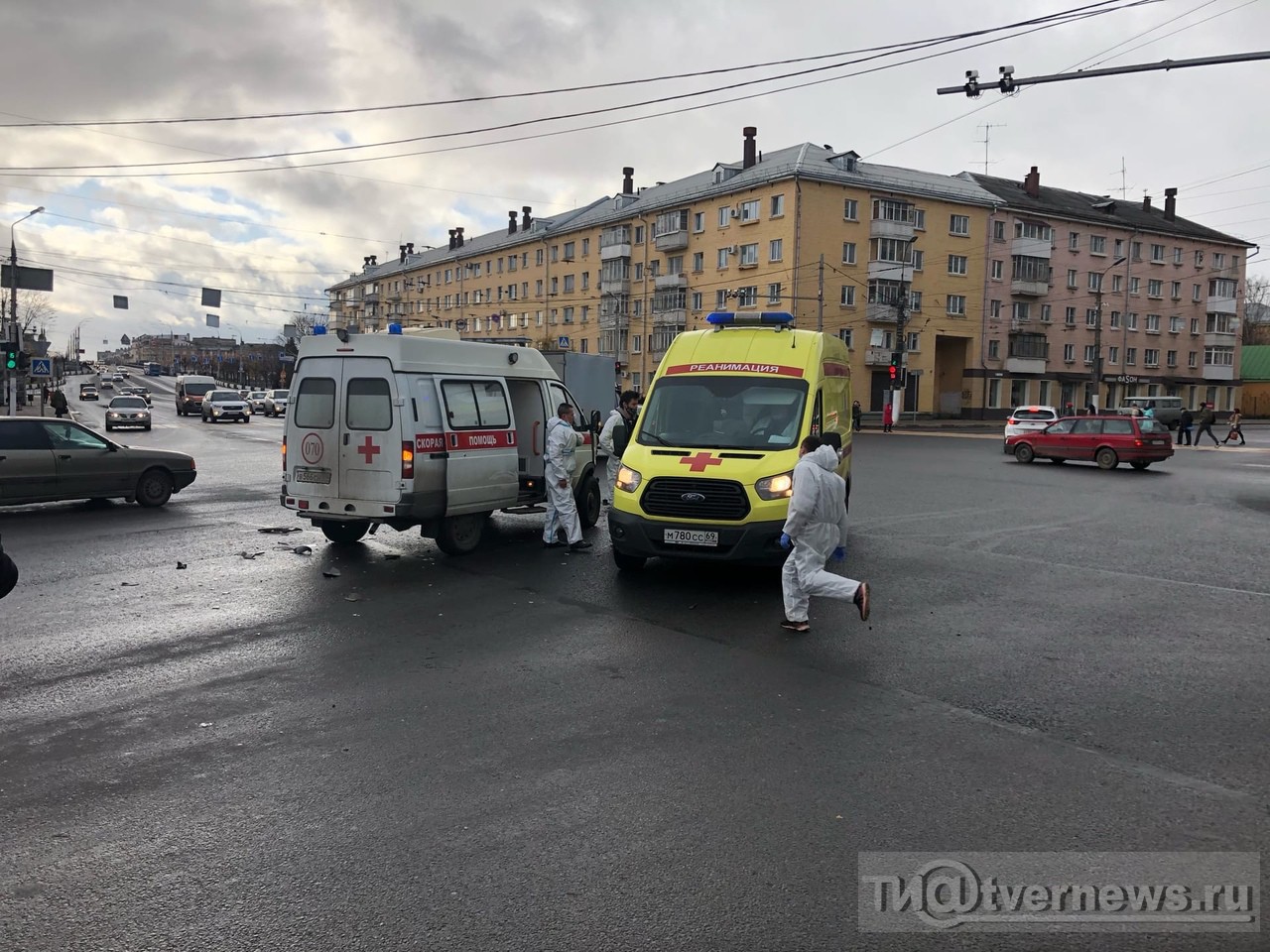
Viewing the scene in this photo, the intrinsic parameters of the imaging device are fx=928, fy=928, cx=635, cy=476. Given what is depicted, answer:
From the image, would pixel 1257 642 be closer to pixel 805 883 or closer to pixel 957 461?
pixel 805 883

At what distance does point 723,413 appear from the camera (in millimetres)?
9828

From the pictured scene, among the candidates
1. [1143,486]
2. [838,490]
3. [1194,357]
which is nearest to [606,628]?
[838,490]

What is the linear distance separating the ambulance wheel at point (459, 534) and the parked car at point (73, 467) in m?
6.64

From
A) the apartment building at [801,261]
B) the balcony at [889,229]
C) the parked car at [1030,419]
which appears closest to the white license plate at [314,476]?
the parked car at [1030,419]

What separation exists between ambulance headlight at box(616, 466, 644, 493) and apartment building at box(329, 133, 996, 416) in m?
42.3

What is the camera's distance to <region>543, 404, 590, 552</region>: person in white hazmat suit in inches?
439

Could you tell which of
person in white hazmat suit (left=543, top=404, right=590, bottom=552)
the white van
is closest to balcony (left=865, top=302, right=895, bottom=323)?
person in white hazmat suit (left=543, top=404, right=590, bottom=552)

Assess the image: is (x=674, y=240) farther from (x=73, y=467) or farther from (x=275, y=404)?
(x=73, y=467)

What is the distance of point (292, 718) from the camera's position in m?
5.30

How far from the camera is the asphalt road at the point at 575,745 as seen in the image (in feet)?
11.0

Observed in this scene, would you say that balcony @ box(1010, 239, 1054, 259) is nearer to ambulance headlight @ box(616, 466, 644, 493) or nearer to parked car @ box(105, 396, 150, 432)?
parked car @ box(105, 396, 150, 432)

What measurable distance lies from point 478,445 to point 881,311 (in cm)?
5170

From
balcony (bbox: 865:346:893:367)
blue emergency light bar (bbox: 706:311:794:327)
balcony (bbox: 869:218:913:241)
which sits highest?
balcony (bbox: 869:218:913:241)

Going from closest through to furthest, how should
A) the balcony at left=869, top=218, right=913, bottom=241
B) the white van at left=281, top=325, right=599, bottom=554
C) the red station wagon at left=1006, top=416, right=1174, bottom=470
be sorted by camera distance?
the white van at left=281, top=325, right=599, bottom=554, the red station wagon at left=1006, top=416, right=1174, bottom=470, the balcony at left=869, top=218, right=913, bottom=241
